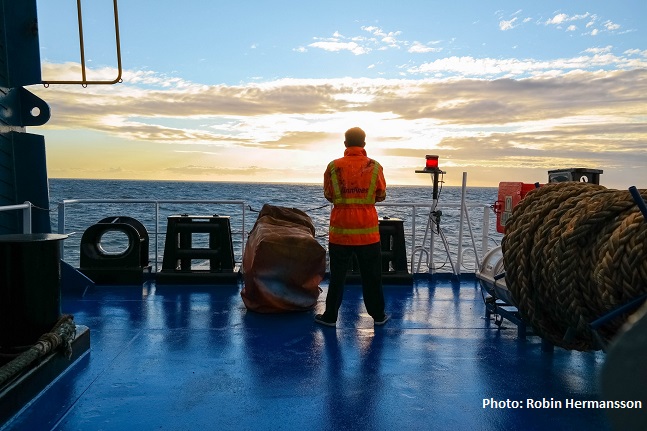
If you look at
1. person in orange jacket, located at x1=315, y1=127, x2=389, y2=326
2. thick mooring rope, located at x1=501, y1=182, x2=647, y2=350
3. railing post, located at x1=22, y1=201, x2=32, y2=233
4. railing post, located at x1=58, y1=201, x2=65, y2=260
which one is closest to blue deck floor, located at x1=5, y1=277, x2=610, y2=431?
person in orange jacket, located at x1=315, y1=127, x2=389, y2=326

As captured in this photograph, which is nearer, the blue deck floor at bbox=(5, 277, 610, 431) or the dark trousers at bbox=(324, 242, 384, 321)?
the blue deck floor at bbox=(5, 277, 610, 431)

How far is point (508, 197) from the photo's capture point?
5938 mm

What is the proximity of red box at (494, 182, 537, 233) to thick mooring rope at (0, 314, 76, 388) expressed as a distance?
14.6 ft

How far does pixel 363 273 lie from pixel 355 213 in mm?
622

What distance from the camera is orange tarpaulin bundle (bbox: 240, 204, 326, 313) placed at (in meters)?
5.62

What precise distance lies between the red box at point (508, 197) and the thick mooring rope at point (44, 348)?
4450mm

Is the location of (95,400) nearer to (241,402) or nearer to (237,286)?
(241,402)

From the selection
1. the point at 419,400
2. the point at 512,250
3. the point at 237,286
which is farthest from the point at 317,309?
the point at 512,250

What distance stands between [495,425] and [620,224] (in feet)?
5.79

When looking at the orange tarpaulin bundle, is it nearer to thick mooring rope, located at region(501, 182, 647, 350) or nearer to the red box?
the red box

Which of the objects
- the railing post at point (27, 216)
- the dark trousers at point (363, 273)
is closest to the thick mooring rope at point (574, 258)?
the dark trousers at point (363, 273)

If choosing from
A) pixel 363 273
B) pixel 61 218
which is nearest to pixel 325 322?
pixel 363 273

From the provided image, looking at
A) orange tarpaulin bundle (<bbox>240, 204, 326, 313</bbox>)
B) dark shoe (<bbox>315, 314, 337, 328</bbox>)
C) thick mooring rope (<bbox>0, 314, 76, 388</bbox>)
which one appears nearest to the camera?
thick mooring rope (<bbox>0, 314, 76, 388</bbox>)

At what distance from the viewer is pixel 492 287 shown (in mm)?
4863
